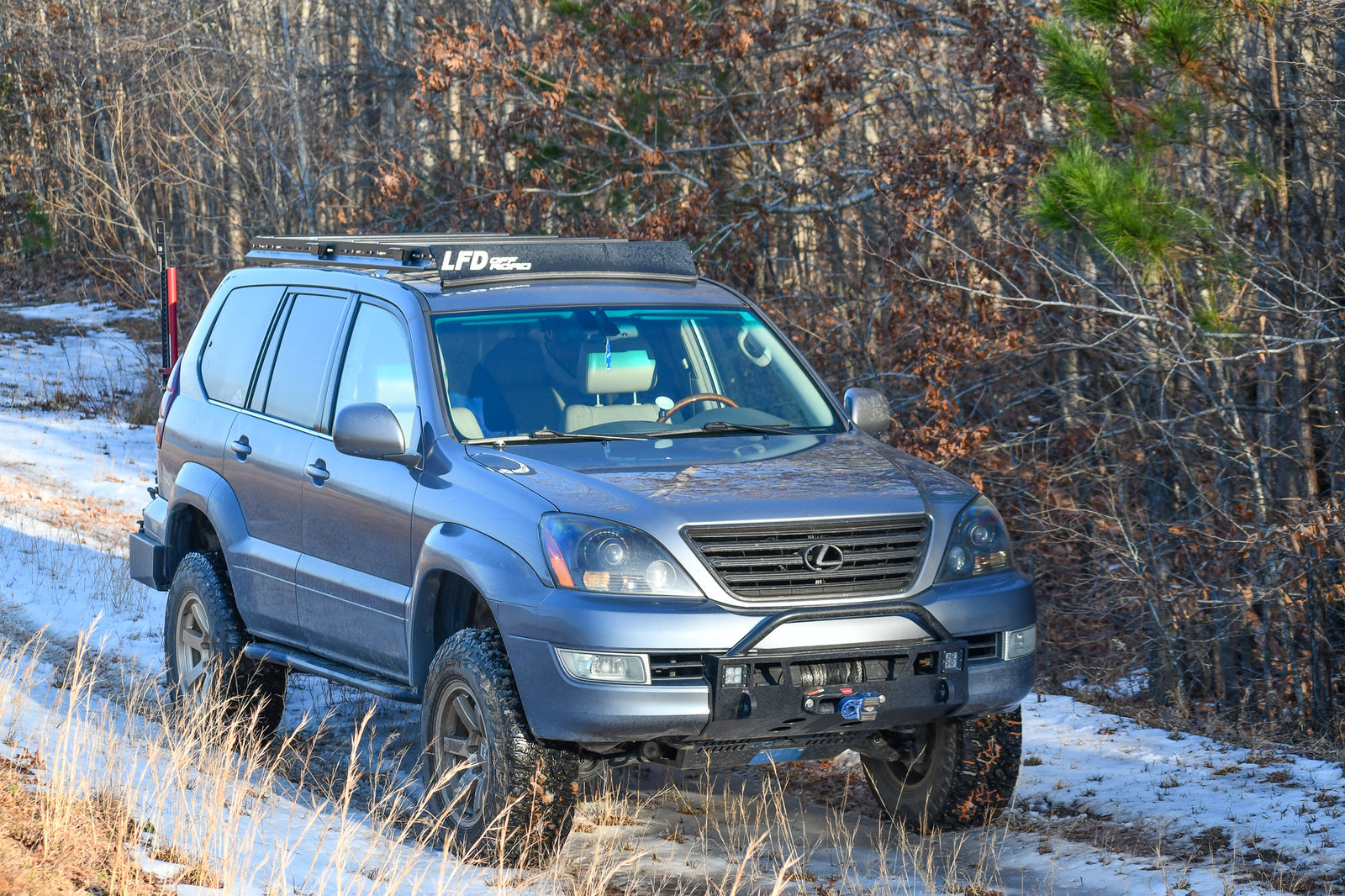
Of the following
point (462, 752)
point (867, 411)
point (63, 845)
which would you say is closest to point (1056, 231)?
point (867, 411)

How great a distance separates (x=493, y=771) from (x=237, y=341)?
3170 mm

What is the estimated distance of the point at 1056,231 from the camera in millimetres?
8898

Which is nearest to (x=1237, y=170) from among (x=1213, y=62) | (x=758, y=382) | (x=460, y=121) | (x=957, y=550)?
(x=1213, y=62)

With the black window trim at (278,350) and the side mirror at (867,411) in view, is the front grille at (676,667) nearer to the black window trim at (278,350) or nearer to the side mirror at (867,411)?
the side mirror at (867,411)

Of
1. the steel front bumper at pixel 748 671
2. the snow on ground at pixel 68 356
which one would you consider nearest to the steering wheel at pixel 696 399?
the steel front bumper at pixel 748 671

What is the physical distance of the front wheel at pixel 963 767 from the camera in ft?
18.4

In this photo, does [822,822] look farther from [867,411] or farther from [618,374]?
[618,374]

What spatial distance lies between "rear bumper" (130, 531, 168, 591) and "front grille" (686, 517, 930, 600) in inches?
150

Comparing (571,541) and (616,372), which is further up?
(616,372)

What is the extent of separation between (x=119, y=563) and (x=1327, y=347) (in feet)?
27.6

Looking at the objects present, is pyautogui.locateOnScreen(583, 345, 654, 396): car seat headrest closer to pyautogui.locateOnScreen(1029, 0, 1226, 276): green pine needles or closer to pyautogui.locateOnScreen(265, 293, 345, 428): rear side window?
pyautogui.locateOnScreen(265, 293, 345, 428): rear side window

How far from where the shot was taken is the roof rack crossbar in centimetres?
627

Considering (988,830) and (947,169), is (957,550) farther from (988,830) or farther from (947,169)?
(947,169)

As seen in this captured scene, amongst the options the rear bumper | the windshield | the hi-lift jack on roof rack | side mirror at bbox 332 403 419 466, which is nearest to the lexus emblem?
the windshield
